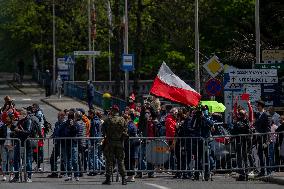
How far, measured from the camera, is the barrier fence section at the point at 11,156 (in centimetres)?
2380

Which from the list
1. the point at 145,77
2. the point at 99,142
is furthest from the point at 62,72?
the point at 99,142

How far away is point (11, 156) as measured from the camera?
78.9 feet

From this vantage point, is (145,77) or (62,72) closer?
(62,72)

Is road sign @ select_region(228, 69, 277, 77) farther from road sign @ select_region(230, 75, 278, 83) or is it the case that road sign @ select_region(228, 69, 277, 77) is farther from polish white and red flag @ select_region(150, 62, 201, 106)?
polish white and red flag @ select_region(150, 62, 201, 106)

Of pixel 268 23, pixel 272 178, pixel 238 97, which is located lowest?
pixel 272 178

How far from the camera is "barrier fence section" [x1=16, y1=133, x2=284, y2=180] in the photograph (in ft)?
77.5

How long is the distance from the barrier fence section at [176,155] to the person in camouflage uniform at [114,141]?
3.89 ft

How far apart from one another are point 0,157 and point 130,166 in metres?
2.86

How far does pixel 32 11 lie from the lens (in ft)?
265

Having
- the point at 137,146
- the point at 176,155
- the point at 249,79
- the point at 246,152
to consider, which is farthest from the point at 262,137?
the point at 249,79

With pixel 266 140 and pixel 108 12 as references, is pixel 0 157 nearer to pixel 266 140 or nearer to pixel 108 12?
pixel 266 140

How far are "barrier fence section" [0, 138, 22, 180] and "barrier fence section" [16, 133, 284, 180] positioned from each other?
139 millimetres

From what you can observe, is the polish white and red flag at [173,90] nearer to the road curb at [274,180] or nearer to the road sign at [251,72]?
the road sign at [251,72]

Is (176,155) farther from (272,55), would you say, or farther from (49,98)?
(49,98)
